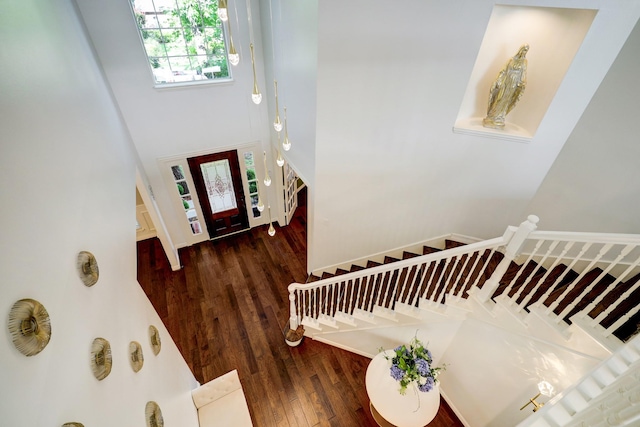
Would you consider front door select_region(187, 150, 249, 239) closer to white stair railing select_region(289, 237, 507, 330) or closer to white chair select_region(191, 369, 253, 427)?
white stair railing select_region(289, 237, 507, 330)

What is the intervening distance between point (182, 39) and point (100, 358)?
3835 millimetres

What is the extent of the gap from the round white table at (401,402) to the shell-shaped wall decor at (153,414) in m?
1.81

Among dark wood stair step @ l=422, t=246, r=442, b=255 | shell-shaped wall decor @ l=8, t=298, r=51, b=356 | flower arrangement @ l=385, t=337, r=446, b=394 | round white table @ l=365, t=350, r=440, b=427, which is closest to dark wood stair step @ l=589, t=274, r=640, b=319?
flower arrangement @ l=385, t=337, r=446, b=394

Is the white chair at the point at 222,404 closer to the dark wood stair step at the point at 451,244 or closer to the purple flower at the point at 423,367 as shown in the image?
the purple flower at the point at 423,367

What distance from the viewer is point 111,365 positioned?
1.34 metres

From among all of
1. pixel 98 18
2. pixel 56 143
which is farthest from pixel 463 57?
pixel 98 18

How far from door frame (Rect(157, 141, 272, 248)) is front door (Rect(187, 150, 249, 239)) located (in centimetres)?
7

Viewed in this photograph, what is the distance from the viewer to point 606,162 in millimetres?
2707

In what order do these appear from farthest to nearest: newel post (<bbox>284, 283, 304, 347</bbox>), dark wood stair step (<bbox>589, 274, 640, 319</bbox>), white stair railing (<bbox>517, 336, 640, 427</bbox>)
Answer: newel post (<bbox>284, 283, 304, 347</bbox>) < dark wood stair step (<bbox>589, 274, 640, 319</bbox>) < white stair railing (<bbox>517, 336, 640, 427</bbox>)

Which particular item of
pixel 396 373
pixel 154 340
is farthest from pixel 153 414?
pixel 396 373

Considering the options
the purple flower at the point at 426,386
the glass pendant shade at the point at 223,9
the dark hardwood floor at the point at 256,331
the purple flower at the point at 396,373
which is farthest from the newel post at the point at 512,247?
the glass pendant shade at the point at 223,9

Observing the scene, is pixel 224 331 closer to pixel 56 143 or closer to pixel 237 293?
pixel 237 293

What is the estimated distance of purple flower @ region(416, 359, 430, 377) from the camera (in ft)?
8.48

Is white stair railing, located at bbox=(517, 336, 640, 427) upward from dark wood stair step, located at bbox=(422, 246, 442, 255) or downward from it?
upward
